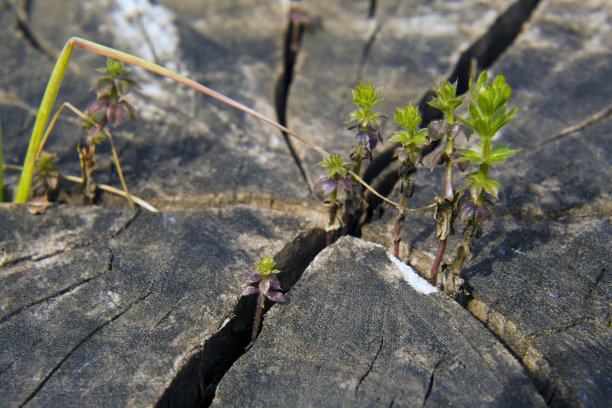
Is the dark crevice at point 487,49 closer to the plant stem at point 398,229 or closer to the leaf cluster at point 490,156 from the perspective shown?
the plant stem at point 398,229

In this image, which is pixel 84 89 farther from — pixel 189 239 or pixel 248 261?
pixel 248 261

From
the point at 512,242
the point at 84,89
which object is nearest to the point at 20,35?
the point at 84,89

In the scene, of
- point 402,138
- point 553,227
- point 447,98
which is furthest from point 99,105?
point 553,227

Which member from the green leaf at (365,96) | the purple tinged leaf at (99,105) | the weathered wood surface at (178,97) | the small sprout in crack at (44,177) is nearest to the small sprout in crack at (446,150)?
the green leaf at (365,96)

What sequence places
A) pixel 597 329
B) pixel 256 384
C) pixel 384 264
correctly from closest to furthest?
pixel 256 384
pixel 597 329
pixel 384 264

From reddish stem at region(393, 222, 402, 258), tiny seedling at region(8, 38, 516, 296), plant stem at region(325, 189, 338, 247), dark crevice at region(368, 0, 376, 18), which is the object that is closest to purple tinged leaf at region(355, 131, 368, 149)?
tiny seedling at region(8, 38, 516, 296)

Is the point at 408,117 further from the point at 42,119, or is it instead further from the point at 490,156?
the point at 42,119
